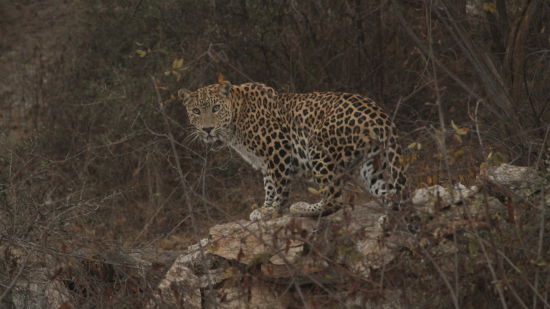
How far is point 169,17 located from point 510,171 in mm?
7134

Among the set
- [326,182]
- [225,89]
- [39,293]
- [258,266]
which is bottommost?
[39,293]

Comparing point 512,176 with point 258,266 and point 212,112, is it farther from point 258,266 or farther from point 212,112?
point 212,112

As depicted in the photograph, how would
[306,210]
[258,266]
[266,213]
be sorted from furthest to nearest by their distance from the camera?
[266,213] → [306,210] → [258,266]

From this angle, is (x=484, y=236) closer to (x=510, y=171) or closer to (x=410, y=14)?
(x=510, y=171)

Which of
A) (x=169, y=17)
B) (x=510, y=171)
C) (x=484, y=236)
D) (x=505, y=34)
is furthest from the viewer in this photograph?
(x=169, y=17)

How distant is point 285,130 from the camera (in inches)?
360

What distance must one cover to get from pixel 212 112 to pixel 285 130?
28.3 inches

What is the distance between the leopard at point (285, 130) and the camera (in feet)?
27.8

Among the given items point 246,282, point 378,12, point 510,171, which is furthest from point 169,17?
point 246,282

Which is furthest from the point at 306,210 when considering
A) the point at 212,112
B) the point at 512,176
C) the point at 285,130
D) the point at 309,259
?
the point at 309,259

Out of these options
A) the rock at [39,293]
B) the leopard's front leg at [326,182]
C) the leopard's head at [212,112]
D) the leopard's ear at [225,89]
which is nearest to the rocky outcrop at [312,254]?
the leopard's front leg at [326,182]

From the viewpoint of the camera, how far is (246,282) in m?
5.95

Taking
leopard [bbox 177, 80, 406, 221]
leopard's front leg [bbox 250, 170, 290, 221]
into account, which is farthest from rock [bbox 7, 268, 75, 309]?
leopard's front leg [bbox 250, 170, 290, 221]

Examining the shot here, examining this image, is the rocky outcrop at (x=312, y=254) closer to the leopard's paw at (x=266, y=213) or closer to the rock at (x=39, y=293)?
the leopard's paw at (x=266, y=213)
